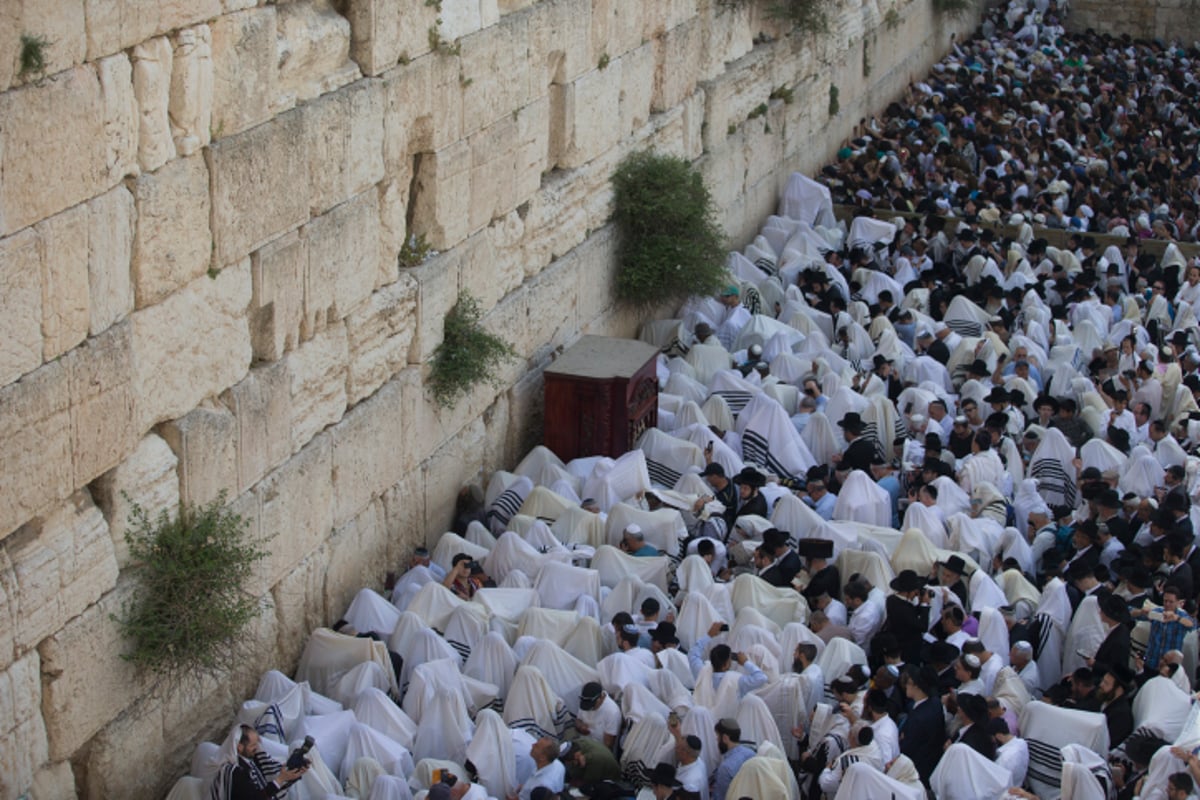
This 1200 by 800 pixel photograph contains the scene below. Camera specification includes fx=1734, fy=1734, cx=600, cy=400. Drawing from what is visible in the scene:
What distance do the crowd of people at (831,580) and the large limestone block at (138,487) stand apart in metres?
1.20

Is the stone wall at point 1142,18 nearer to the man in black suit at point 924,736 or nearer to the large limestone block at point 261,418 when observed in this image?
the man in black suit at point 924,736

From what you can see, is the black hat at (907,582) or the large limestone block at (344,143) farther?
the black hat at (907,582)

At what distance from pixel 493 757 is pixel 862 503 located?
13.1 ft

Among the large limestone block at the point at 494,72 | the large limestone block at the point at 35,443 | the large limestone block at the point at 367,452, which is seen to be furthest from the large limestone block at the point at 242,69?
the large limestone block at the point at 494,72

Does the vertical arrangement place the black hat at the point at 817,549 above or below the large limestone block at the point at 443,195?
below

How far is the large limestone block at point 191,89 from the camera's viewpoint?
852cm

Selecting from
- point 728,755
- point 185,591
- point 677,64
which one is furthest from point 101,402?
point 677,64

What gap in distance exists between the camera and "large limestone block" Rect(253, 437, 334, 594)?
380 inches

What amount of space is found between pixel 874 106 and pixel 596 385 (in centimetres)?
1155

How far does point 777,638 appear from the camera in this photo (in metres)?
10.0

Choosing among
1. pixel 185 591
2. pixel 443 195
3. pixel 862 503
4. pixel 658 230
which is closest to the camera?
pixel 185 591

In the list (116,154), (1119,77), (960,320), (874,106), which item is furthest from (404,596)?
(1119,77)

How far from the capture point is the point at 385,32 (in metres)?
10.5

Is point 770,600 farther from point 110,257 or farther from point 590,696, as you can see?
point 110,257
